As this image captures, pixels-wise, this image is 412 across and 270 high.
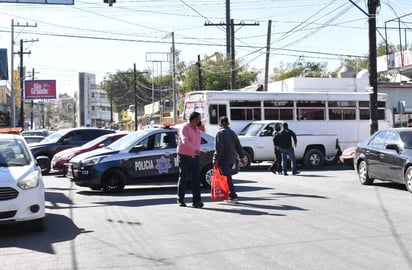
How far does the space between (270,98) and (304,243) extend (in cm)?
1642

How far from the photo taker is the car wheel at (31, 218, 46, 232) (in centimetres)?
843

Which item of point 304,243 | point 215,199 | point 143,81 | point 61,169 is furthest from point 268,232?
point 143,81

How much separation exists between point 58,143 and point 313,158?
31.6 feet

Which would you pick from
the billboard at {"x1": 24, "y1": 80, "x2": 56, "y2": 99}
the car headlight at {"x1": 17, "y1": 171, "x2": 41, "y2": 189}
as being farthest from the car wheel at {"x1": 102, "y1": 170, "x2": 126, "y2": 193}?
the billboard at {"x1": 24, "y1": 80, "x2": 56, "y2": 99}

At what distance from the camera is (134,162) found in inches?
528

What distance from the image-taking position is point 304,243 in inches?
288

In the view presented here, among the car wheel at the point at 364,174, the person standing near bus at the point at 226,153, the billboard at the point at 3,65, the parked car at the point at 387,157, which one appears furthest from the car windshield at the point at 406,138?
the billboard at the point at 3,65

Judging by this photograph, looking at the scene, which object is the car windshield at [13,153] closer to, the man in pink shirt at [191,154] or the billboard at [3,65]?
the man in pink shirt at [191,154]

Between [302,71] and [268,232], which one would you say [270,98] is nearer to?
[268,232]

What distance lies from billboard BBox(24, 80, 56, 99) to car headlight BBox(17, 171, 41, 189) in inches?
2476

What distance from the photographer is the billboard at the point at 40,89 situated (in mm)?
69125

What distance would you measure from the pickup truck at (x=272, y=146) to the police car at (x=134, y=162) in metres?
6.87

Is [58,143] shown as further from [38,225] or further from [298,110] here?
[38,225]

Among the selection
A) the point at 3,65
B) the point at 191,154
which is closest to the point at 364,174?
the point at 191,154
